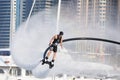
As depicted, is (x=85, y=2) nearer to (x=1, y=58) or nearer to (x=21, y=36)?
(x=1, y=58)

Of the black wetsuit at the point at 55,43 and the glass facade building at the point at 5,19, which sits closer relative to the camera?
the black wetsuit at the point at 55,43

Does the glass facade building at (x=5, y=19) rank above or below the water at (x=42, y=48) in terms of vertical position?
below

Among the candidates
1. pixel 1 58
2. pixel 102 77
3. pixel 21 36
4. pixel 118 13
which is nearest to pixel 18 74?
Result: pixel 1 58

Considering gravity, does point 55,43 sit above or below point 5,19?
above

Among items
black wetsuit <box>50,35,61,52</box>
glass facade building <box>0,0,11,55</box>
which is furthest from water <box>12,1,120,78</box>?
glass facade building <box>0,0,11,55</box>

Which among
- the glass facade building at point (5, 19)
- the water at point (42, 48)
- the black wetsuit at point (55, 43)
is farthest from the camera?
the glass facade building at point (5, 19)

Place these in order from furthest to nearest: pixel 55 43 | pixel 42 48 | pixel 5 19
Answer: pixel 5 19
pixel 42 48
pixel 55 43

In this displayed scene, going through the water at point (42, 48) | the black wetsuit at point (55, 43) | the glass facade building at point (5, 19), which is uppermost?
the black wetsuit at point (55, 43)

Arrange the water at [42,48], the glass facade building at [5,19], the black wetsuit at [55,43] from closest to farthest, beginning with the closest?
1. the black wetsuit at [55,43]
2. the water at [42,48]
3. the glass facade building at [5,19]

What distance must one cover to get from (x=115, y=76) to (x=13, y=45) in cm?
1043

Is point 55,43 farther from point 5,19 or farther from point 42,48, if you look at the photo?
point 5,19

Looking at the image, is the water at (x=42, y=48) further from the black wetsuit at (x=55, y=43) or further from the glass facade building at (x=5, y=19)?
the glass facade building at (x=5, y=19)

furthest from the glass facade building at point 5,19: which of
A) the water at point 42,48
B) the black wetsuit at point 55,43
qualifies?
the black wetsuit at point 55,43

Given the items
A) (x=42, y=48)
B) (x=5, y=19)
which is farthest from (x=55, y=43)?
(x=5, y=19)
